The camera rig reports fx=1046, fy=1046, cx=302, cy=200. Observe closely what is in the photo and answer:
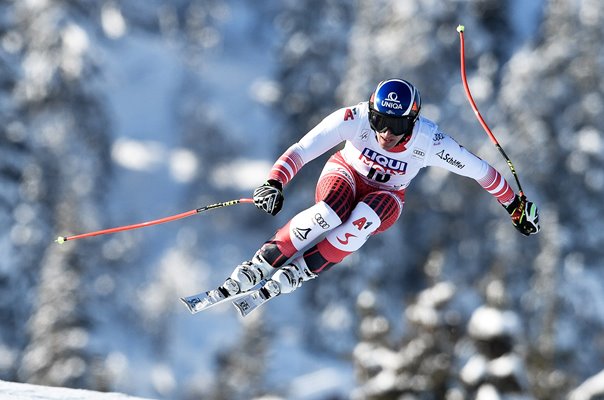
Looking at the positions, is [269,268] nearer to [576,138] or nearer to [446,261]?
[576,138]

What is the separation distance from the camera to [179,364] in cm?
4891

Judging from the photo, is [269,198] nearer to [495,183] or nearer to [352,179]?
[352,179]

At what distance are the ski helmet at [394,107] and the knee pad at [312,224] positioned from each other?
0.88m

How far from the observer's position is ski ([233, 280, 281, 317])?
9.38m

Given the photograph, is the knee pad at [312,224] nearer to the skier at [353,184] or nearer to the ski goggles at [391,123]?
the skier at [353,184]

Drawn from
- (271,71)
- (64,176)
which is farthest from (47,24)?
(271,71)

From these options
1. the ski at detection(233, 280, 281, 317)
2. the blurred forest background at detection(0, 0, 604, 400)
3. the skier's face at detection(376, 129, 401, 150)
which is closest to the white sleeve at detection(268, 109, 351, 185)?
the skier's face at detection(376, 129, 401, 150)

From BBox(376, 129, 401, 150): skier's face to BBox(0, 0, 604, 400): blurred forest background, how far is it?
634cm

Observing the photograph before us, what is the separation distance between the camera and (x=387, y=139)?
370 inches

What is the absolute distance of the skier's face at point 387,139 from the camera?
9352mm

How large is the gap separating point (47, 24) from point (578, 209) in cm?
2190

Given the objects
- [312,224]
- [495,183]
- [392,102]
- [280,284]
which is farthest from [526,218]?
[280,284]

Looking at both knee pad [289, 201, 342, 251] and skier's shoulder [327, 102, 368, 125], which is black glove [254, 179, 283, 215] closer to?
knee pad [289, 201, 342, 251]

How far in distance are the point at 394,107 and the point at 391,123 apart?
0.15m
